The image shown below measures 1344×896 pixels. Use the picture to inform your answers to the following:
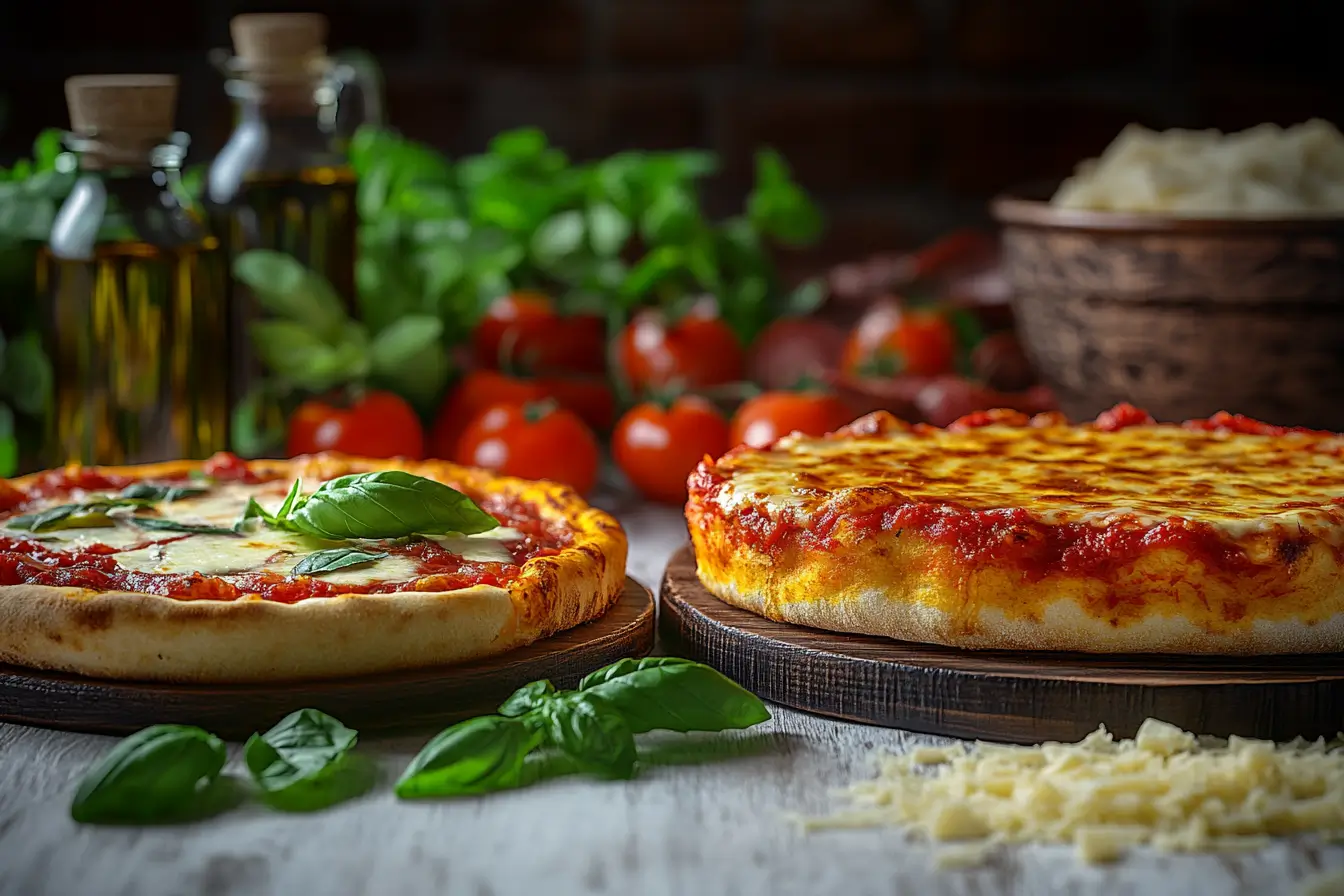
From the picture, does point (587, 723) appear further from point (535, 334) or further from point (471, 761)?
point (535, 334)

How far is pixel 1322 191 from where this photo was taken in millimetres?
2865

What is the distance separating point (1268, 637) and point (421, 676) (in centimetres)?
87

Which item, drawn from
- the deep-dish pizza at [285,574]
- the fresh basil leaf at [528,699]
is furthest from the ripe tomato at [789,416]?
the fresh basil leaf at [528,699]

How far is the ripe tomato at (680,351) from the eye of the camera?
3.35m

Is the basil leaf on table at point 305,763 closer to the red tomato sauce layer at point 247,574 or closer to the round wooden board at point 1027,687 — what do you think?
the red tomato sauce layer at point 247,574

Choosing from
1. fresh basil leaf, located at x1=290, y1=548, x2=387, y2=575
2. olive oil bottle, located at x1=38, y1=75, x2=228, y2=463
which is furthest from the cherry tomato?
fresh basil leaf, located at x1=290, y1=548, x2=387, y2=575

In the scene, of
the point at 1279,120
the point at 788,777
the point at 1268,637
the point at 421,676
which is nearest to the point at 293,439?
the point at 421,676

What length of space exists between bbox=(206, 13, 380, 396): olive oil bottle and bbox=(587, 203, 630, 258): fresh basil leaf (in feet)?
1.87

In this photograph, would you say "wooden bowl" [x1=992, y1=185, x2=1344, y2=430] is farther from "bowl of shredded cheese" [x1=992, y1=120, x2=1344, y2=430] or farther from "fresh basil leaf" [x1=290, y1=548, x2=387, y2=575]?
"fresh basil leaf" [x1=290, y1=548, x2=387, y2=575]

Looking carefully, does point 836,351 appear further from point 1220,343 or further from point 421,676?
point 421,676

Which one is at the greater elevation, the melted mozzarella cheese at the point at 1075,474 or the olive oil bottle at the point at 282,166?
the olive oil bottle at the point at 282,166

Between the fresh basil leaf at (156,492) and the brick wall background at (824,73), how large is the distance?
2.13 m

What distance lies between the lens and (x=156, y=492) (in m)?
2.24

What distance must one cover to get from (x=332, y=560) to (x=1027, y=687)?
745mm
